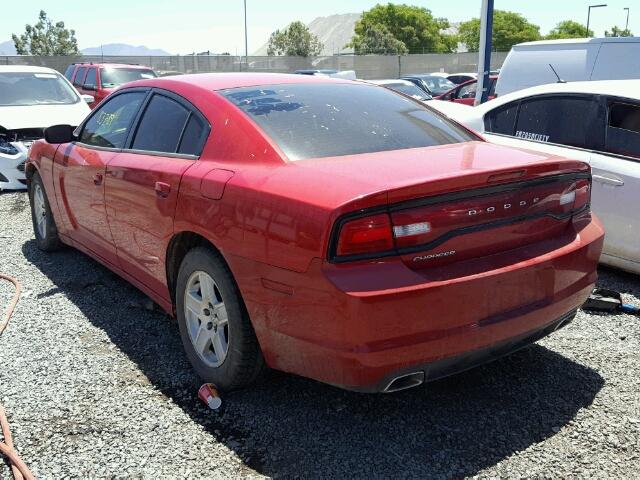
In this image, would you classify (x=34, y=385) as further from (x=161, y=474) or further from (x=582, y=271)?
(x=582, y=271)

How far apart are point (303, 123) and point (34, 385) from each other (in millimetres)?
1961

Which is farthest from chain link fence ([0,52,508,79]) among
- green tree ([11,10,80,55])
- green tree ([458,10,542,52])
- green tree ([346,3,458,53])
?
green tree ([458,10,542,52])

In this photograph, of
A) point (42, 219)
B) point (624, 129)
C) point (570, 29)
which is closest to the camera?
point (624, 129)

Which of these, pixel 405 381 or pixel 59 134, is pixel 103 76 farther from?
pixel 405 381

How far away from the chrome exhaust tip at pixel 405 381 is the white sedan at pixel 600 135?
276cm

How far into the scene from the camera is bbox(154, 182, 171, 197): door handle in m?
3.35

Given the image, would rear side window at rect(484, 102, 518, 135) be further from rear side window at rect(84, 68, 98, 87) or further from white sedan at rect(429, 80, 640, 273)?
rear side window at rect(84, 68, 98, 87)

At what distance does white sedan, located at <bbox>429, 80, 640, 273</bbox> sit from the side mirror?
141 inches

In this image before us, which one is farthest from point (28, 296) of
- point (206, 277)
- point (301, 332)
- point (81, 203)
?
point (301, 332)

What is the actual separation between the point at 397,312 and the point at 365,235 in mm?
318

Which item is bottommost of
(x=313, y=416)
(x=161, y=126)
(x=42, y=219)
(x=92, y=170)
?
(x=313, y=416)

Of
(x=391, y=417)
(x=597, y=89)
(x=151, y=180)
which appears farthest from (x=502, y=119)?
(x=391, y=417)

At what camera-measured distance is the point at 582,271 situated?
301 centimetres

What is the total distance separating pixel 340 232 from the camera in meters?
2.45
